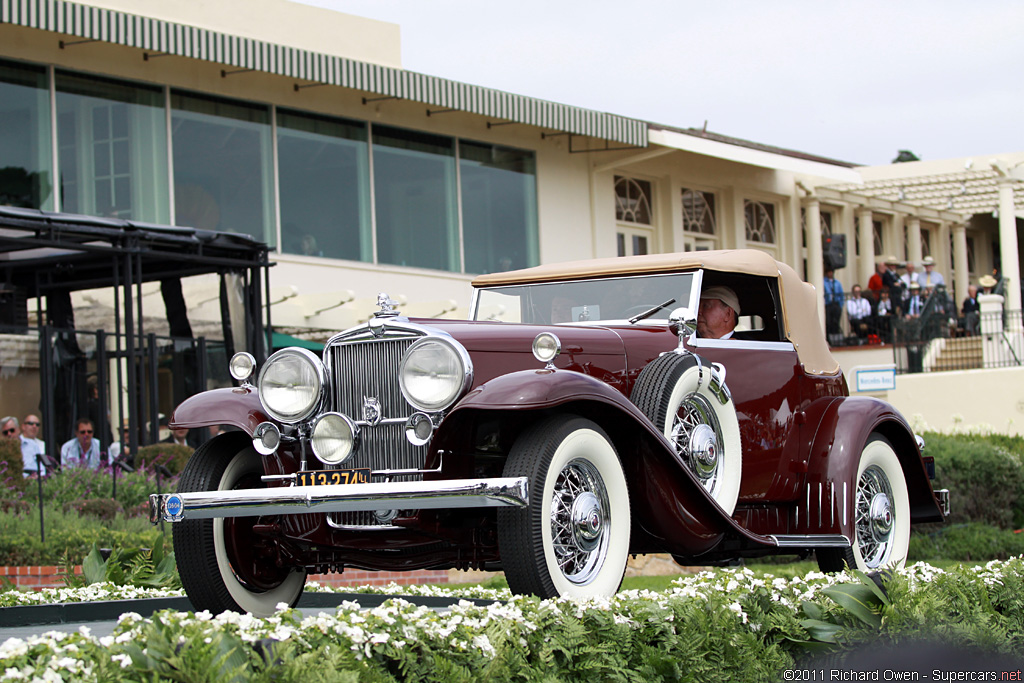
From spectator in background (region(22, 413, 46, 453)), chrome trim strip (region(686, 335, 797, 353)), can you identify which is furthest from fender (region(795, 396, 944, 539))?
spectator in background (region(22, 413, 46, 453))

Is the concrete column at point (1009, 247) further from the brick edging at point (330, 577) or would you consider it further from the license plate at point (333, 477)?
the license plate at point (333, 477)

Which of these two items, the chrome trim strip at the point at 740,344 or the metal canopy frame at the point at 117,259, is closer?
the chrome trim strip at the point at 740,344

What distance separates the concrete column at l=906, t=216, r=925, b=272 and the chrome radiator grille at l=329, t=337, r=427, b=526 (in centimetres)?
2612

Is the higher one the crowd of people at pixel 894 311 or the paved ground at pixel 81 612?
the crowd of people at pixel 894 311

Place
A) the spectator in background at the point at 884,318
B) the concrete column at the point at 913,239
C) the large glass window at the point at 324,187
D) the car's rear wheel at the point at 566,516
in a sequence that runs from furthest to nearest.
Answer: the concrete column at the point at 913,239 → the spectator in background at the point at 884,318 → the large glass window at the point at 324,187 → the car's rear wheel at the point at 566,516

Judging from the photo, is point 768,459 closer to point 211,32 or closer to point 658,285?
point 658,285

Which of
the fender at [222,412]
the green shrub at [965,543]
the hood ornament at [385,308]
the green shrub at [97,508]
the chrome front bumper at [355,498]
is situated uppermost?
the hood ornament at [385,308]

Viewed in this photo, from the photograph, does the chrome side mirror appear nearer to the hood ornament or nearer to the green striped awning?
the hood ornament

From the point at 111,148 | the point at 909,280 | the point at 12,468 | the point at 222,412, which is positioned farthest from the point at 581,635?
the point at 909,280

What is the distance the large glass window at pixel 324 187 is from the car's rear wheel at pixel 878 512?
11.7 m

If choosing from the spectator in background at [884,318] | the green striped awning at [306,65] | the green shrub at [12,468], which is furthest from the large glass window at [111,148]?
the spectator in background at [884,318]

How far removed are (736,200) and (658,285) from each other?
61.8ft

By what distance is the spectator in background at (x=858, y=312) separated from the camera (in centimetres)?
2256

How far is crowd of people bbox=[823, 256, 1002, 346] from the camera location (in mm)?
21484
